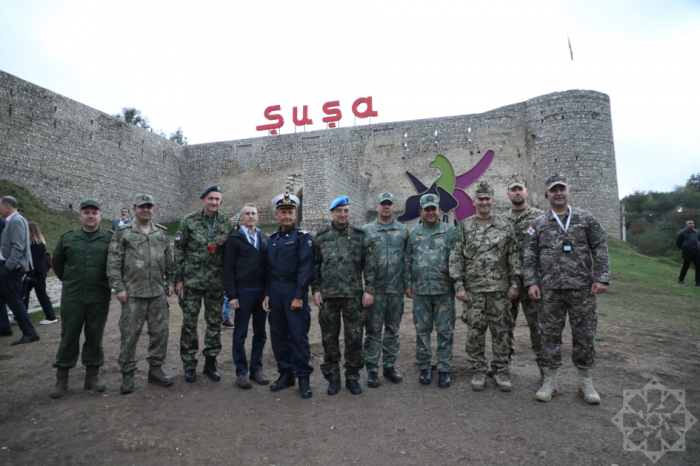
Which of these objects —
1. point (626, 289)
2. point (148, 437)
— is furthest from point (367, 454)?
point (626, 289)

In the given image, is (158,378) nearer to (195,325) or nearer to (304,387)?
(195,325)

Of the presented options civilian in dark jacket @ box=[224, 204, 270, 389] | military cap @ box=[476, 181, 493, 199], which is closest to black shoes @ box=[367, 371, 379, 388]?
civilian in dark jacket @ box=[224, 204, 270, 389]

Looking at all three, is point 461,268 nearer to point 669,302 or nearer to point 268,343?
point 268,343

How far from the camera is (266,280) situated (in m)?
4.07

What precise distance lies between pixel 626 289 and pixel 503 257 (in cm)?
727

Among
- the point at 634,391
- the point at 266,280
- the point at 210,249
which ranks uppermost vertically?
the point at 210,249

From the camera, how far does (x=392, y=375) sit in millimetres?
3961

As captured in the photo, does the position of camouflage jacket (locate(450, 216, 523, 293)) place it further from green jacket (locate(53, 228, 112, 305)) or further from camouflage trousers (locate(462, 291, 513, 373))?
green jacket (locate(53, 228, 112, 305))

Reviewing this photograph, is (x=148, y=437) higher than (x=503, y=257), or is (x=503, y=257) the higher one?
(x=503, y=257)

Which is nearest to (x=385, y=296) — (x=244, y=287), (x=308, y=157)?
(x=244, y=287)

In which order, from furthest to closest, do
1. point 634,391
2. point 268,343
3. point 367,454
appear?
point 268,343 → point 634,391 → point 367,454

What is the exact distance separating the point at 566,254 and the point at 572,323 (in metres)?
0.57

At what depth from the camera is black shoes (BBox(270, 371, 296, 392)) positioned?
3764 millimetres

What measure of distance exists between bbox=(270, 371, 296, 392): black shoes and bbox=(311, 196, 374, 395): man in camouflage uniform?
0.34 metres
